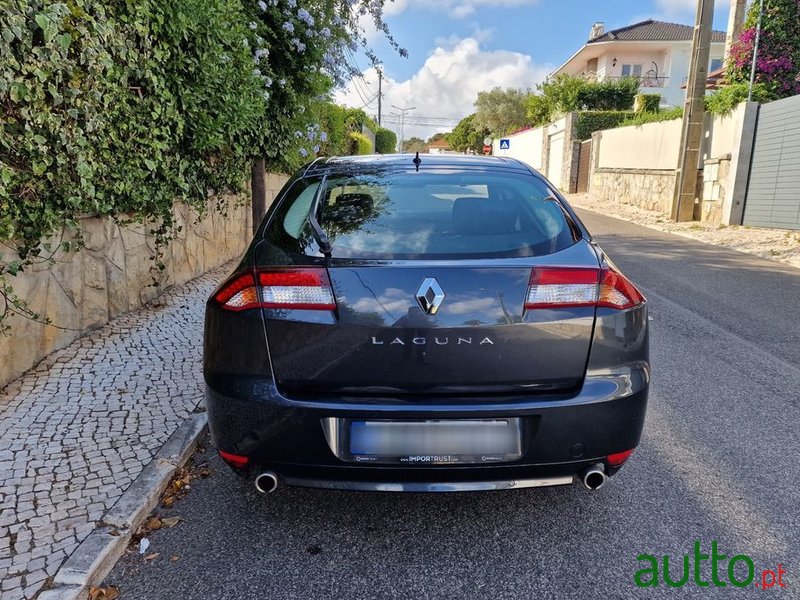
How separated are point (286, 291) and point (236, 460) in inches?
28.1

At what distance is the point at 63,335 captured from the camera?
4367 millimetres

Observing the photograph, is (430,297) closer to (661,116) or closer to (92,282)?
(92,282)

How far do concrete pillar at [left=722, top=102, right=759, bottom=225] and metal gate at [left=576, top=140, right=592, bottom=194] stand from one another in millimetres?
13185

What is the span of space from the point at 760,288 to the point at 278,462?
742 centimetres

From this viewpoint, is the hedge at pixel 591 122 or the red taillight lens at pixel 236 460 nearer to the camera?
the red taillight lens at pixel 236 460

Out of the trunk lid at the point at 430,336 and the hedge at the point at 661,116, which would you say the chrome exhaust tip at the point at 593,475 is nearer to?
the trunk lid at the point at 430,336

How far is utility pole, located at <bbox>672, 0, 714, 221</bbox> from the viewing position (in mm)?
13728

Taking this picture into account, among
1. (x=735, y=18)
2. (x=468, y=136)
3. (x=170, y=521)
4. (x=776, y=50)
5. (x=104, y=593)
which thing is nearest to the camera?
(x=104, y=593)

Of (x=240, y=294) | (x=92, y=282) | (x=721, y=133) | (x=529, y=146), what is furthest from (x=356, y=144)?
(x=529, y=146)

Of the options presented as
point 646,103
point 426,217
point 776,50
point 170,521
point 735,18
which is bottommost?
point 170,521

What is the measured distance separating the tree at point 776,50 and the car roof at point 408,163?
13.3 meters

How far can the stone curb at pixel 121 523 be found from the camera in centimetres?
210

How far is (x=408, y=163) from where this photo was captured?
3.04m

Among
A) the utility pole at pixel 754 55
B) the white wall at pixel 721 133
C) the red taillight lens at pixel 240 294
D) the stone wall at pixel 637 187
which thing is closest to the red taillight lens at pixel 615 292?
the red taillight lens at pixel 240 294
